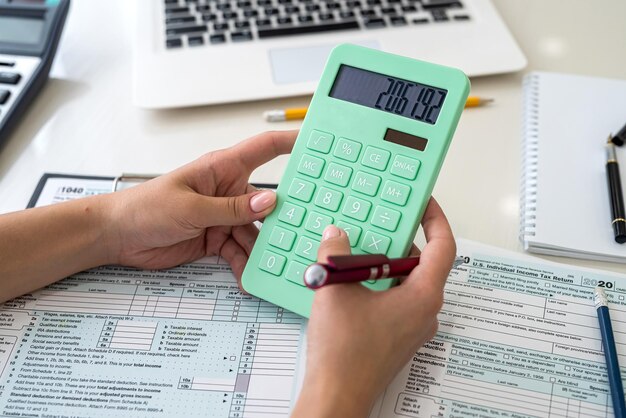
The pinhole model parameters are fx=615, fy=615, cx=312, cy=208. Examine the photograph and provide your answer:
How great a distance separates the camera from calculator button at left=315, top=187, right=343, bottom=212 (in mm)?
531

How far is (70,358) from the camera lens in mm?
518

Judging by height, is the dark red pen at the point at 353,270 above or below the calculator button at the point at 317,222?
above

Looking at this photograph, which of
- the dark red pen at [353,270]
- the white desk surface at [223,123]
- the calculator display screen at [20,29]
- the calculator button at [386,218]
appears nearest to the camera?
the dark red pen at [353,270]

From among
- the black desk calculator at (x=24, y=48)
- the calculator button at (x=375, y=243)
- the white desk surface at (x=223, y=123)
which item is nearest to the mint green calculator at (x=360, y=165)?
the calculator button at (x=375, y=243)

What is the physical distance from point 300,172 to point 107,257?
0.20 m

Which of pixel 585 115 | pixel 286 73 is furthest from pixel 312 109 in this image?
pixel 585 115

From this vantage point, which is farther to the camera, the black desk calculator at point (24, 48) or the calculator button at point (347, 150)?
the black desk calculator at point (24, 48)

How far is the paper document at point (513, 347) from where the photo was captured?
483 millimetres

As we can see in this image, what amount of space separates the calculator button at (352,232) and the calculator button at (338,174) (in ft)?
0.13

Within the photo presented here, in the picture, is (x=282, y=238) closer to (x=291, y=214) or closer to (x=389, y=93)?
(x=291, y=214)

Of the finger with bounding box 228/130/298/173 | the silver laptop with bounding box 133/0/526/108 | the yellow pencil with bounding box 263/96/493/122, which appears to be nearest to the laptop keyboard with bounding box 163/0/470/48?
the silver laptop with bounding box 133/0/526/108

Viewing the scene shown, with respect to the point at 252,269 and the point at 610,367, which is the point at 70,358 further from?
the point at 610,367

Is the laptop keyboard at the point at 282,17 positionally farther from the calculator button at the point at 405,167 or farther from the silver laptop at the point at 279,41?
the calculator button at the point at 405,167

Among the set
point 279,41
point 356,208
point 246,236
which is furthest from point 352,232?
point 279,41
